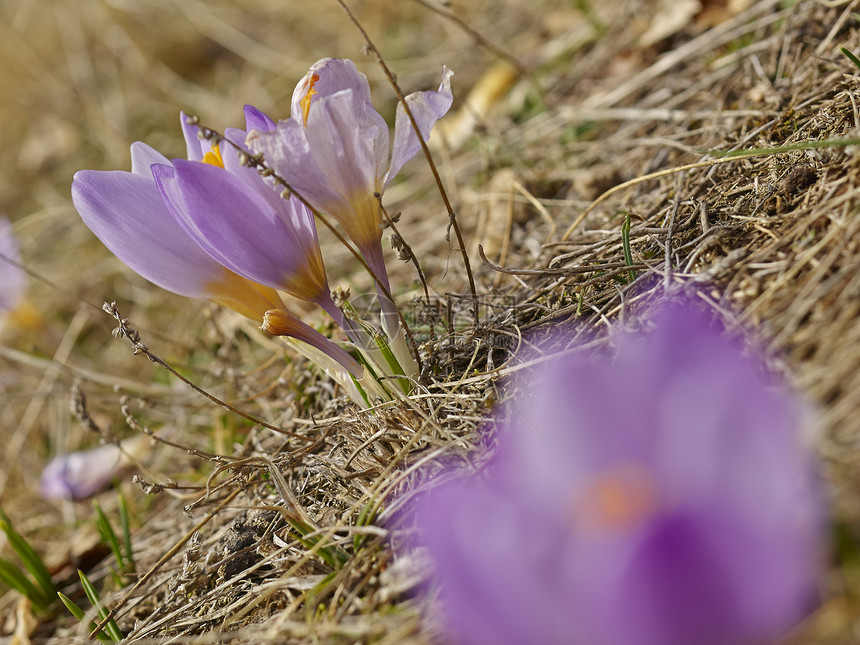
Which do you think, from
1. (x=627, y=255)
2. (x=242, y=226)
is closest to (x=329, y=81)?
(x=242, y=226)

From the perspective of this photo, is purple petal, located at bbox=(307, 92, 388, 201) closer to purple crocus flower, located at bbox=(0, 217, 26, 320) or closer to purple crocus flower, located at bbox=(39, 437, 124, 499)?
purple crocus flower, located at bbox=(39, 437, 124, 499)

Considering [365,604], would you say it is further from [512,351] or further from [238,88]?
[238,88]

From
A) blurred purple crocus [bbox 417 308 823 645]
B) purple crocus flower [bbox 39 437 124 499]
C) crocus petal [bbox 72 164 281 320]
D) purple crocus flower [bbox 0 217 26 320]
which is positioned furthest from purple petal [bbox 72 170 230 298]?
purple crocus flower [bbox 0 217 26 320]

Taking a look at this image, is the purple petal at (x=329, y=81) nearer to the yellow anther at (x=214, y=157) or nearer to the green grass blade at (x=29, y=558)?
the yellow anther at (x=214, y=157)

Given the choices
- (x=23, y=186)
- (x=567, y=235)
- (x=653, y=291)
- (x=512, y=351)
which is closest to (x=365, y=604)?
(x=512, y=351)

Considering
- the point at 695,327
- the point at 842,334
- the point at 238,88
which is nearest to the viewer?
the point at 695,327

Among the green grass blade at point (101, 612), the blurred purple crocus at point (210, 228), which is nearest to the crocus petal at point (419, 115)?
the blurred purple crocus at point (210, 228)
